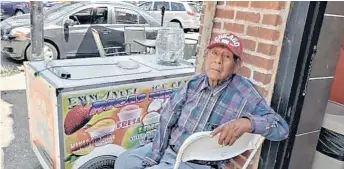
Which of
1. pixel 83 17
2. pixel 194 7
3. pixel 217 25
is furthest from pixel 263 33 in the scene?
pixel 194 7

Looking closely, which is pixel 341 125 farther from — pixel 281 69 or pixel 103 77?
pixel 103 77

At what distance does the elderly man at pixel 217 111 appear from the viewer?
4.31ft

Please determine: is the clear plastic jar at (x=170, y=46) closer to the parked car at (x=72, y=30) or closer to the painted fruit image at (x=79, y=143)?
the painted fruit image at (x=79, y=143)

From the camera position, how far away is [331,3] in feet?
4.61

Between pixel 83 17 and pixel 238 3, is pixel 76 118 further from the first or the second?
pixel 83 17

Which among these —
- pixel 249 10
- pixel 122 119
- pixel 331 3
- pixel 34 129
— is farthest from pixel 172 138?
pixel 34 129

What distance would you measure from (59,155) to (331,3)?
172 centimetres

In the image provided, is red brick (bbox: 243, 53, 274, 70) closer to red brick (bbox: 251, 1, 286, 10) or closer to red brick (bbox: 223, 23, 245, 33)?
red brick (bbox: 223, 23, 245, 33)

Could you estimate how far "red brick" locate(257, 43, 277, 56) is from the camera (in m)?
1.44

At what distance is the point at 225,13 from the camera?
171cm

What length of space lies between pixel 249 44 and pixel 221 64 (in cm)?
19

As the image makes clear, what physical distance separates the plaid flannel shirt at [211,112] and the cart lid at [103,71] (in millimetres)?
543

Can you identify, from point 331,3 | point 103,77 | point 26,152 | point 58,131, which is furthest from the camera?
point 26,152

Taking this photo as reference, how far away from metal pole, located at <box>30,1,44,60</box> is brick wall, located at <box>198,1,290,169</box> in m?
2.44
